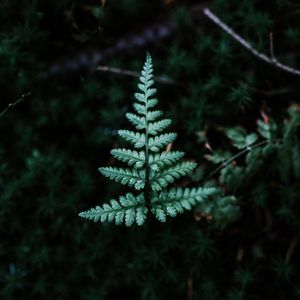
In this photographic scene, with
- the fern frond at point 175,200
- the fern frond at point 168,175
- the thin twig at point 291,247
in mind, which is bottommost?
the thin twig at point 291,247

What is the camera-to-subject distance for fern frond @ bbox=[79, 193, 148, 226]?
2.39 meters

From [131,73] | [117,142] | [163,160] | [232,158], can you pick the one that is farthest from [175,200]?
[131,73]

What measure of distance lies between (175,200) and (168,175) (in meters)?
0.18

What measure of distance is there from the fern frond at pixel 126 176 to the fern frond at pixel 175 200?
0.19 m

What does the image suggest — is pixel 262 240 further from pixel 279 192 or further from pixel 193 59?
pixel 193 59

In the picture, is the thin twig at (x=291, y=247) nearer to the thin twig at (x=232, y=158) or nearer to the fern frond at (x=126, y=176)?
the thin twig at (x=232, y=158)

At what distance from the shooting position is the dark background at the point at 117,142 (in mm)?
3281

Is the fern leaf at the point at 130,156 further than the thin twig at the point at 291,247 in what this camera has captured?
No

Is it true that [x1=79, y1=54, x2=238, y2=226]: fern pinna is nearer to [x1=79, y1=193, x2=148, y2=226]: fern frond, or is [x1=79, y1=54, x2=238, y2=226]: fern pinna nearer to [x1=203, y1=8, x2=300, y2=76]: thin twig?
[x1=79, y1=193, x2=148, y2=226]: fern frond

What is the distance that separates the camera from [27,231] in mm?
3447

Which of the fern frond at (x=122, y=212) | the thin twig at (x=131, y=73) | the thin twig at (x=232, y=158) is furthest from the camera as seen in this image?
the thin twig at (x=131, y=73)

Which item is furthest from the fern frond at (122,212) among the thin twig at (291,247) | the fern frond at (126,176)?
the thin twig at (291,247)

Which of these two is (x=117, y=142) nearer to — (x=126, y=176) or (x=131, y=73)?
(x=131, y=73)

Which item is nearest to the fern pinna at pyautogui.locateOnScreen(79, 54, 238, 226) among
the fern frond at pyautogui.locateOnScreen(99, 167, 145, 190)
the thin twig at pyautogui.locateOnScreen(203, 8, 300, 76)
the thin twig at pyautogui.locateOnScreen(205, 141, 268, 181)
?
the fern frond at pyautogui.locateOnScreen(99, 167, 145, 190)
